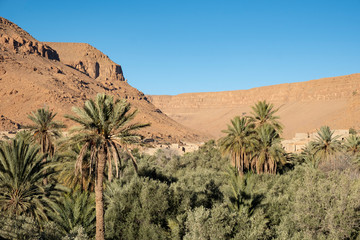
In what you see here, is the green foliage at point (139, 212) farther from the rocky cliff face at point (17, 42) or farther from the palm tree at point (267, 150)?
the rocky cliff face at point (17, 42)

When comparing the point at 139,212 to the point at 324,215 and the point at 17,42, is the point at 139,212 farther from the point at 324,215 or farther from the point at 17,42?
the point at 17,42

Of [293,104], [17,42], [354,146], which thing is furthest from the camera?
[293,104]

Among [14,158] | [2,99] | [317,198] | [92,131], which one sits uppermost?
[2,99]

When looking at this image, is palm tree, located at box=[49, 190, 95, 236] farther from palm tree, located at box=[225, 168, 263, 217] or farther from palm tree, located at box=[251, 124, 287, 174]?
palm tree, located at box=[251, 124, 287, 174]

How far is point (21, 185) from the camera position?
1327 cm

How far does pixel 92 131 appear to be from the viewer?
41.1 feet

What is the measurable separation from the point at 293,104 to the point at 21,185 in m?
150

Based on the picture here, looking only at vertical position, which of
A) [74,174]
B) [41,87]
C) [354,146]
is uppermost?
[41,87]

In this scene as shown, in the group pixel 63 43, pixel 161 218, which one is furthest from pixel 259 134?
pixel 63 43

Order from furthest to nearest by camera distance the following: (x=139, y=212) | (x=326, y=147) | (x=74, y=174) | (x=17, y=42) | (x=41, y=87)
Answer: (x=17, y=42)
(x=41, y=87)
(x=326, y=147)
(x=74, y=174)
(x=139, y=212)

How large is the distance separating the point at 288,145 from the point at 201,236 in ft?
126

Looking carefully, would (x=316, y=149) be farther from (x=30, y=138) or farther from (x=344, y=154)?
(x=30, y=138)

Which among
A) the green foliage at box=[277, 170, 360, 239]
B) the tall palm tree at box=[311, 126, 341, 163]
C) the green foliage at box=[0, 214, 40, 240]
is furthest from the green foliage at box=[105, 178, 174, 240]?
the tall palm tree at box=[311, 126, 341, 163]

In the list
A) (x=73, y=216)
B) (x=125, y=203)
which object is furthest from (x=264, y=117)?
(x=73, y=216)
